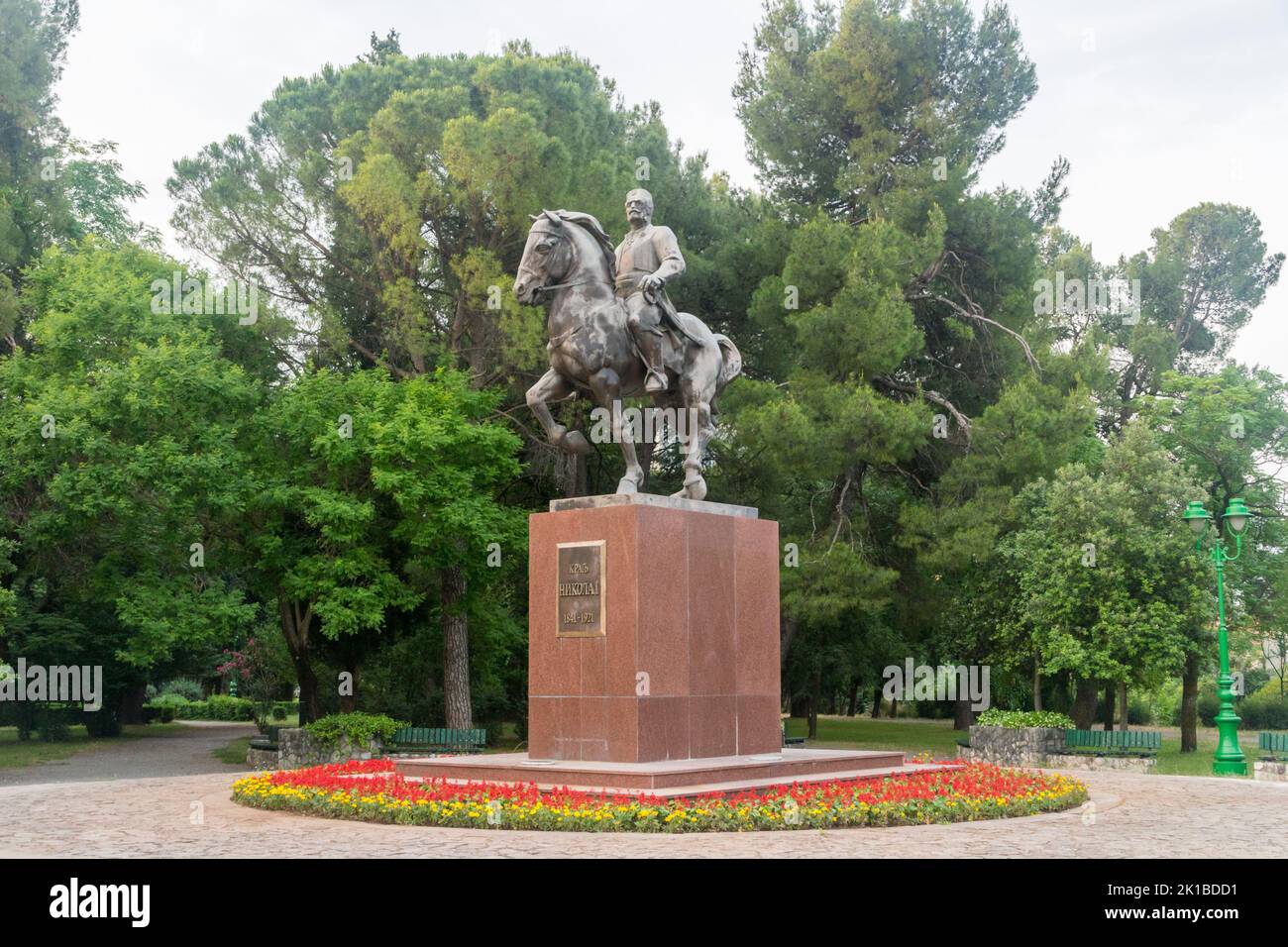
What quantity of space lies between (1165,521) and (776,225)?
428 inches

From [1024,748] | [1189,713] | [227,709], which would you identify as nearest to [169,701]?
[227,709]

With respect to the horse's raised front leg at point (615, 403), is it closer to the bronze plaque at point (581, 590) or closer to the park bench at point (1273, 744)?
the bronze plaque at point (581, 590)

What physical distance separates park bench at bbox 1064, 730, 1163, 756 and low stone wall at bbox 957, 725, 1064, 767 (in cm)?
35

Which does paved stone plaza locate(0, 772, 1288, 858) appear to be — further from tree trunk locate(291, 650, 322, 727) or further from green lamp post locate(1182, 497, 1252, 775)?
tree trunk locate(291, 650, 322, 727)

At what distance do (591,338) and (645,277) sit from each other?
91cm

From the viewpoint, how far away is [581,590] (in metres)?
13.5

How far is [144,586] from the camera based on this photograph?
74.8ft

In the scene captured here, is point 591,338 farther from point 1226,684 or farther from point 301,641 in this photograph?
point 301,641

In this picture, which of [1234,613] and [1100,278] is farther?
[1100,278]

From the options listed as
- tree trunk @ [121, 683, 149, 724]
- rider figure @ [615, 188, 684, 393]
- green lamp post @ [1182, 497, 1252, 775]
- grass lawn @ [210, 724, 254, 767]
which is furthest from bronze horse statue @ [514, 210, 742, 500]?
tree trunk @ [121, 683, 149, 724]

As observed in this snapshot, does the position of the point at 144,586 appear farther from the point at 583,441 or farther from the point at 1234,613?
the point at 1234,613

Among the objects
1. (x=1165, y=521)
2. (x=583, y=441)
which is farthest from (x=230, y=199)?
(x=1165, y=521)

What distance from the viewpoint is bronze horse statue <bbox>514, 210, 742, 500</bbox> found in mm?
13953

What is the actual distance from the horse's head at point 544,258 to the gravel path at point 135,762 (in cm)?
1190
